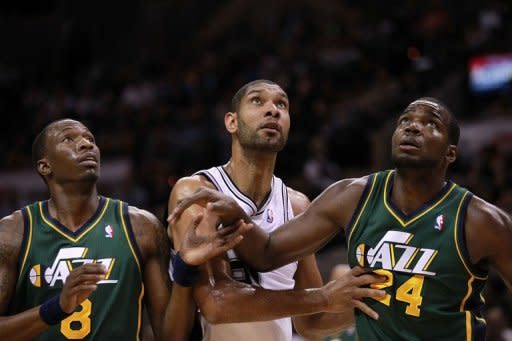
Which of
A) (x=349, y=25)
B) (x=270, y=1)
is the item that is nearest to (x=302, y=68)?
(x=349, y=25)

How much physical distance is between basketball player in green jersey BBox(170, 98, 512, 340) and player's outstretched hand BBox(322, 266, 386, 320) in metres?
0.04

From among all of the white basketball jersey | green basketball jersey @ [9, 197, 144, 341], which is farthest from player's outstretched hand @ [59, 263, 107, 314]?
the white basketball jersey

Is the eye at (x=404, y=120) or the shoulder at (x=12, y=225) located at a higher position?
the eye at (x=404, y=120)

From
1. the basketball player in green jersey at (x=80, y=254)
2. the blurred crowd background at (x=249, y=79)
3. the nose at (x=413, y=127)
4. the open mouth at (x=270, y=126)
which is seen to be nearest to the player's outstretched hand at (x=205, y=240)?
the basketball player in green jersey at (x=80, y=254)

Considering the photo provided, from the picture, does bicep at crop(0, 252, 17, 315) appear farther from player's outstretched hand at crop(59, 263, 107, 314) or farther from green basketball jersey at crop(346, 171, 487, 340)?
green basketball jersey at crop(346, 171, 487, 340)

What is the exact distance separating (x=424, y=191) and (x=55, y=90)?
41.9 ft

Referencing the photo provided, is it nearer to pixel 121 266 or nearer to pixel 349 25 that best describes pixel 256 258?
pixel 121 266

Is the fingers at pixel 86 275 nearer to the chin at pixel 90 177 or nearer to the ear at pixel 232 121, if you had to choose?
the chin at pixel 90 177

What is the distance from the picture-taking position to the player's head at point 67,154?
4.48 meters

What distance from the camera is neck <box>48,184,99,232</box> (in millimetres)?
4500

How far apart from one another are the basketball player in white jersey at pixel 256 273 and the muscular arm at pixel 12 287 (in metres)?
0.81

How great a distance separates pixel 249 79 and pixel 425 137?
9.46m

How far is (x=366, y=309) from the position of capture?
4062 mm

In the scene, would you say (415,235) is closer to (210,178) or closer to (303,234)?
(303,234)
